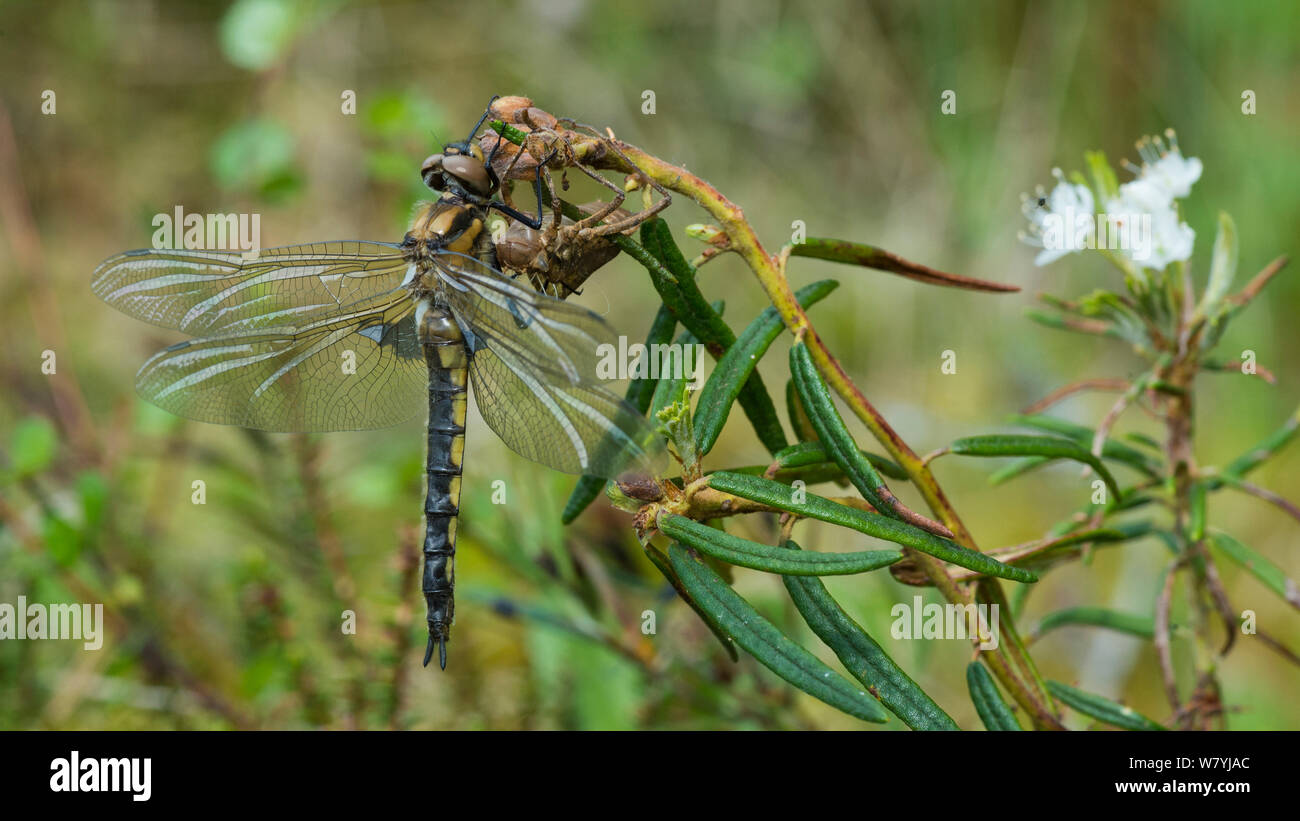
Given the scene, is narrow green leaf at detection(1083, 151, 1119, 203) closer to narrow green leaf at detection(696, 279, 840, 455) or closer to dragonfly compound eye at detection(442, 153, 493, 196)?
narrow green leaf at detection(696, 279, 840, 455)

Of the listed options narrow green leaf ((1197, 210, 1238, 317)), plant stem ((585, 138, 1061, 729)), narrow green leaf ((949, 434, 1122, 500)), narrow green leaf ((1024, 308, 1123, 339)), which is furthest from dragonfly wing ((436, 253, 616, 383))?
narrow green leaf ((1197, 210, 1238, 317))

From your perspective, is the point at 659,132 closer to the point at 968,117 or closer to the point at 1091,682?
the point at 968,117

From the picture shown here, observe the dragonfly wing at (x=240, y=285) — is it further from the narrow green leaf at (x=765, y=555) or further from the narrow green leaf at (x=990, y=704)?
the narrow green leaf at (x=990, y=704)

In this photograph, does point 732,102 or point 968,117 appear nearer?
point 968,117

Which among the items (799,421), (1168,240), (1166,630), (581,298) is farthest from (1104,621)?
(581,298)

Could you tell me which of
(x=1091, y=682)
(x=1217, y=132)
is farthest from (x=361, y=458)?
(x=1217, y=132)

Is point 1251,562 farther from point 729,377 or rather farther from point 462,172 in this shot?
point 462,172

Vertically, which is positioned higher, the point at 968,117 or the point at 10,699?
the point at 968,117
